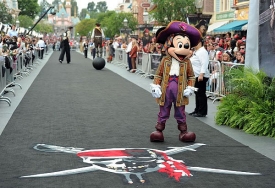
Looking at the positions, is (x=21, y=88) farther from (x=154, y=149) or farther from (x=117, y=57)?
(x=117, y=57)

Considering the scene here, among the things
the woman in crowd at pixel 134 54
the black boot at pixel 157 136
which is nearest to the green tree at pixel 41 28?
the woman in crowd at pixel 134 54

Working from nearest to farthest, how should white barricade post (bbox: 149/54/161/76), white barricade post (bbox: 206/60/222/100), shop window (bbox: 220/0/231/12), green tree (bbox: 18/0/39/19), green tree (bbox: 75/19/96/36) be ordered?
1. white barricade post (bbox: 206/60/222/100)
2. white barricade post (bbox: 149/54/161/76)
3. shop window (bbox: 220/0/231/12)
4. green tree (bbox: 18/0/39/19)
5. green tree (bbox: 75/19/96/36)

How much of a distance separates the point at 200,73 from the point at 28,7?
3987 inches

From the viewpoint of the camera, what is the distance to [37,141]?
27.6 ft

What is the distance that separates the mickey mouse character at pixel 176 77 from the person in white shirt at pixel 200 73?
2314mm

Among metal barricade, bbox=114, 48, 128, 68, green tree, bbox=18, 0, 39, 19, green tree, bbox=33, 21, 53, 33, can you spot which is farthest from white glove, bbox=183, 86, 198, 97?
green tree, bbox=18, 0, 39, 19


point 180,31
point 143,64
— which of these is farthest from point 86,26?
point 180,31

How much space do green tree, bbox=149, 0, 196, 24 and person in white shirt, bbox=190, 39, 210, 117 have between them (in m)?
33.0

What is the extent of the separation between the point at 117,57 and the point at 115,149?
27.7 m

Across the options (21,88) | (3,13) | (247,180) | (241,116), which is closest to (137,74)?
(21,88)

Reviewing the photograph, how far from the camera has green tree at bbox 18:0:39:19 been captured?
10750 centimetres

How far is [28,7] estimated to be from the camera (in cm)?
10812

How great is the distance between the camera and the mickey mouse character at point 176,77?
8.47 m

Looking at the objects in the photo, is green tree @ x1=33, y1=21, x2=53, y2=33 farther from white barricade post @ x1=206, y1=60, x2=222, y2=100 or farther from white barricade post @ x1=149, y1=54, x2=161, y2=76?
white barricade post @ x1=206, y1=60, x2=222, y2=100
